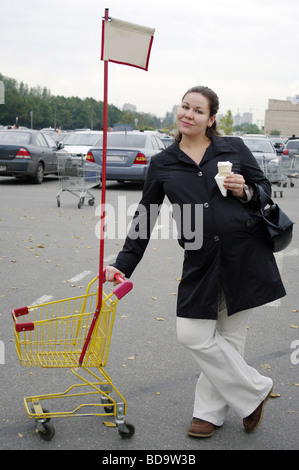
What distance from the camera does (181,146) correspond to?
12.2 feet

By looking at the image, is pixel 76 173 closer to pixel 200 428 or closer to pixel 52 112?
pixel 200 428

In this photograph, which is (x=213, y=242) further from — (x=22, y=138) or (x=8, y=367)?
(x=22, y=138)

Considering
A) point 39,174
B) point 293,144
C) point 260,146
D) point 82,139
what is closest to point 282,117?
point 293,144

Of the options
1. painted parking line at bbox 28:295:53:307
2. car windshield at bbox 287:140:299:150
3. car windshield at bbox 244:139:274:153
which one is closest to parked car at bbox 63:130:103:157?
car windshield at bbox 244:139:274:153

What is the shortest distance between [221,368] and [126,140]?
15402 mm

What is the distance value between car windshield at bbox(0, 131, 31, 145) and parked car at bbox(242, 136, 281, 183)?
6978 millimetres

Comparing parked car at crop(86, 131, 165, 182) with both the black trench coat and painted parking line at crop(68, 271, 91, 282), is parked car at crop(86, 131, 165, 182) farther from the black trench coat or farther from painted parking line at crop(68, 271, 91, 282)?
the black trench coat

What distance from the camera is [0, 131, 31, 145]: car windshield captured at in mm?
18916

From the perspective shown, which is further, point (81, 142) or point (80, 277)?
point (81, 142)

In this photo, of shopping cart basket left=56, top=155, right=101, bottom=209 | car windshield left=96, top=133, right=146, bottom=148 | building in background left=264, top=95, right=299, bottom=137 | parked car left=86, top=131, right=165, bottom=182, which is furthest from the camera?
building in background left=264, top=95, right=299, bottom=137

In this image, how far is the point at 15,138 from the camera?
19.2 meters

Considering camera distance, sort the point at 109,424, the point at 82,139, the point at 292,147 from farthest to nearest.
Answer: the point at 292,147, the point at 82,139, the point at 109,424
